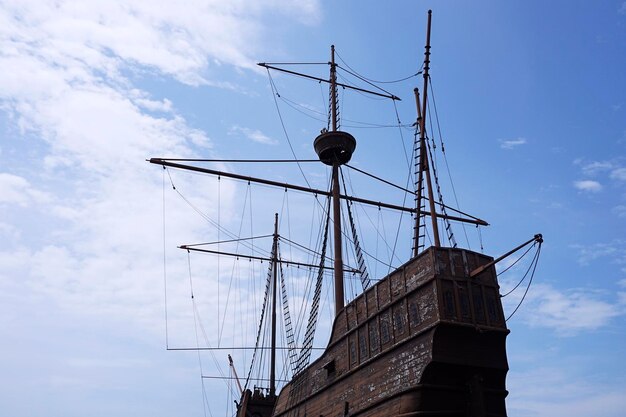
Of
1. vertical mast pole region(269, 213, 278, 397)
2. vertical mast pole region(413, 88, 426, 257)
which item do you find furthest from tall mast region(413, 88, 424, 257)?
vertical mast pole region(269, 213, 278, 397)

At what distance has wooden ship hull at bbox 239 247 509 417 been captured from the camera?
10773 millimetres

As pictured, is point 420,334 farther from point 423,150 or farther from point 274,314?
point 274,314

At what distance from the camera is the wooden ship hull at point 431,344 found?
10.8m

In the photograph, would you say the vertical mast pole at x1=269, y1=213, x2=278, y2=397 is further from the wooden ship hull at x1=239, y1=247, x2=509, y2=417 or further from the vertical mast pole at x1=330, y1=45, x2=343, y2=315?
the wooden ship hull at x1=239, y1=247, x2=509, y2=417

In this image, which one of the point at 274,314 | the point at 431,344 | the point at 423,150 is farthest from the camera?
the point at 274,314

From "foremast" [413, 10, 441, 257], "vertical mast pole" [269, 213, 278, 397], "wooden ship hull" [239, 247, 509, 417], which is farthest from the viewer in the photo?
"vertical mast pole" [269, 213, 278, 397]

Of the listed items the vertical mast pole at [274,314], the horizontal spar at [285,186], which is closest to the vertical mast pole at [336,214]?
the horizontal spar at [285,186]

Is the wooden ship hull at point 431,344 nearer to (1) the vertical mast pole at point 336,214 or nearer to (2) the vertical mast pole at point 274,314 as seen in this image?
(1) the vertical mast pole at point 336,214

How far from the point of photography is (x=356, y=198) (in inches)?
917

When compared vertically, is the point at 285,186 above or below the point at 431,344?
above

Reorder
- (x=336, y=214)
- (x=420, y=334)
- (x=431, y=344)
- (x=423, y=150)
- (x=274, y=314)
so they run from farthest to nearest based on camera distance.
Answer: (x=274, y=314)
(x=336, y=214)
(x=423, y=150)
(x=420, y=334)
(x=431, y=344)

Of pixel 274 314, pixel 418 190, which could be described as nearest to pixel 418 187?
pixel 418 190

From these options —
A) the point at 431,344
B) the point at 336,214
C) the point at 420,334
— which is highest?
the point at 336,214

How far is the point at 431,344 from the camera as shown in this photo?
10.7 metres
